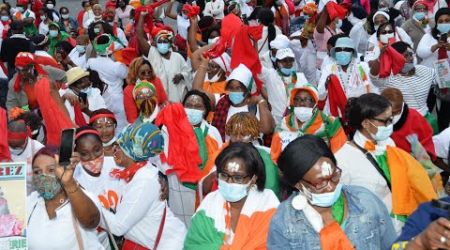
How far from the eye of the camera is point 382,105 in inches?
195

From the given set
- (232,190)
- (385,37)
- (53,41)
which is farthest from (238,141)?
(53,41)

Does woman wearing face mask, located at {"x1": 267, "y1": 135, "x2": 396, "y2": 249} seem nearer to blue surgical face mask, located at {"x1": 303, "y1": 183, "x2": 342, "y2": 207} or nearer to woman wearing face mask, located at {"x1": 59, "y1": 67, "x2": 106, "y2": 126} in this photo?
blue surgical face mask, located at {"x1": 303, "y1": 183, "x2": 342, "y2": 207}

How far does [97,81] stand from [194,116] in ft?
9.63

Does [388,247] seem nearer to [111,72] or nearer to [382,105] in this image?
[382,105]

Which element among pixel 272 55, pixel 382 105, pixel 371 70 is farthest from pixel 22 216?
pixel 272 55

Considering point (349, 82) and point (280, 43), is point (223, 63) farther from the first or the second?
point (349, 82)

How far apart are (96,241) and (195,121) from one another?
2383mm

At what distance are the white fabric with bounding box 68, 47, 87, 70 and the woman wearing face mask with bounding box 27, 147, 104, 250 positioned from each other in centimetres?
727

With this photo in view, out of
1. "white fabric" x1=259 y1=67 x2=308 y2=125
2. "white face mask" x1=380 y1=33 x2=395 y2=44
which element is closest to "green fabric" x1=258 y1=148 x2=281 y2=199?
"white fabric" x1=259 y1=67 x2=308 y2=125

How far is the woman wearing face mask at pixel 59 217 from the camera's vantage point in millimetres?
4094

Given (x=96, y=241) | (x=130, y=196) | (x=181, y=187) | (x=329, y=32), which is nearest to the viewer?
(x=96, y=241)

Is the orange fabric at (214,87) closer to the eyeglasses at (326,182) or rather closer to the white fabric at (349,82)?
the white fabric at (349,82)

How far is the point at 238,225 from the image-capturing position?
4191mm

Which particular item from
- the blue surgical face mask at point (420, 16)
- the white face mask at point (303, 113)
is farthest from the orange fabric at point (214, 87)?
the blue surgical face mask at point (420, 16)
